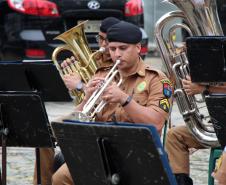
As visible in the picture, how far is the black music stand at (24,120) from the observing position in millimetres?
4559

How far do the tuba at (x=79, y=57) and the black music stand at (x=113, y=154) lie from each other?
149 cm

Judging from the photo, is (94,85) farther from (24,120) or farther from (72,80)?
(72,80)

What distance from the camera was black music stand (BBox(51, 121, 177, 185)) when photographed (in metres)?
3.53

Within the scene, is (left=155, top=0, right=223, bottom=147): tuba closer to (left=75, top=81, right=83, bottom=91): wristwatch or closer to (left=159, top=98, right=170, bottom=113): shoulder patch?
(left=75, top=81, right=83, bottom=91): wristwatch

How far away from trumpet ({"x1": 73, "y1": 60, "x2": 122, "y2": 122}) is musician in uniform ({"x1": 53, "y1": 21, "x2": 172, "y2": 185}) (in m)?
0.03

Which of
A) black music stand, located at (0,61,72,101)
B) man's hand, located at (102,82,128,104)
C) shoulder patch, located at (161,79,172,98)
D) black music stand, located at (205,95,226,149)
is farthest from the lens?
black music stand, located at (0,61,72,101)

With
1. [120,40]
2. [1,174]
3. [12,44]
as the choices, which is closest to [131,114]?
[120,40]

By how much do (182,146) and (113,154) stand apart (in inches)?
66.6

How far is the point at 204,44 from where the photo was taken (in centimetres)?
470

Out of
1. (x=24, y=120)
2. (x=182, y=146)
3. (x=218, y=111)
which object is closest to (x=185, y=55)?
(x=182, y=146)

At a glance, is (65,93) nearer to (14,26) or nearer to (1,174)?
(1,174)

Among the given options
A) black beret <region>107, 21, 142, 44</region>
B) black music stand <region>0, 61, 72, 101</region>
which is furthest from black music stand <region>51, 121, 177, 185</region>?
black music stand <region>0, 61, 72, 101</region>

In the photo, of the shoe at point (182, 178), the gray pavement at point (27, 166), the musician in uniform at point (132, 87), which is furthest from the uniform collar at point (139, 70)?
the gray pavement at point (27, 166)

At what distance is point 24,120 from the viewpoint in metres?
4.63
